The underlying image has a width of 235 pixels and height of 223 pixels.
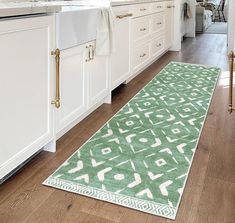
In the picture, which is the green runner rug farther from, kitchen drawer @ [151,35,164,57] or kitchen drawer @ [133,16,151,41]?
kitchen drawer @ [151,35,164,57]

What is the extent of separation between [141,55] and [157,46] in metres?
0.91

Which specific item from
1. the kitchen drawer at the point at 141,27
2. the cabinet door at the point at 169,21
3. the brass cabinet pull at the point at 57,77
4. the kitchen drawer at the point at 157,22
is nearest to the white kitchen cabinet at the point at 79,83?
the brass cabinet pull at the point at 57,77

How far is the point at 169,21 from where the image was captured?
18.9 ft

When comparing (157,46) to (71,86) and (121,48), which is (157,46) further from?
(71,86)

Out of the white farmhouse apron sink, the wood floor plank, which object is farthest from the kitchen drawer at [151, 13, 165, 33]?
the wood floor plank

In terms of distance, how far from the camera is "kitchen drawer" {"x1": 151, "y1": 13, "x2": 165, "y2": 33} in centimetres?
459

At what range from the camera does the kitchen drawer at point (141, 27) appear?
3.76 meters

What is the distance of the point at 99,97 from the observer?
291 cm

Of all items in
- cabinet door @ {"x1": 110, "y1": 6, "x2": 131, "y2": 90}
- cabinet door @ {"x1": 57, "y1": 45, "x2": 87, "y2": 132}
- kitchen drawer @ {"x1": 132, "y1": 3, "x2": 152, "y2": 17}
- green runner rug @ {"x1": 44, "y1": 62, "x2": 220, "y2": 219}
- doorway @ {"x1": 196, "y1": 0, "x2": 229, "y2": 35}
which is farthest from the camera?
doorway @ {"x1": 196, "y1": 0, "x2": 229, "y2": 35}

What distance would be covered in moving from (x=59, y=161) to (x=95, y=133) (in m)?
0.49

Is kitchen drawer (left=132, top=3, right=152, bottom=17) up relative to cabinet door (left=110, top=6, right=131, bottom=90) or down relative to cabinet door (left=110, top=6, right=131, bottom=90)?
up

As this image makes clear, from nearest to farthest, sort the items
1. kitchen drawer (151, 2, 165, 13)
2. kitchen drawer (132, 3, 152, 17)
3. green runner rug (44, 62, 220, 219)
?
1. green runner rug (44, 62, 220, 219)
2. kitchen drawer (132, 3, 152, 17)
3. kitchen drawer (151, 2, 165, 13)

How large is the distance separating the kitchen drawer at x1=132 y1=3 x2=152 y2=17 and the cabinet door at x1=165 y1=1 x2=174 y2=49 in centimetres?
126

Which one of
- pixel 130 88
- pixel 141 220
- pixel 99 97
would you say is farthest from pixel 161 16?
pixel 141 220
